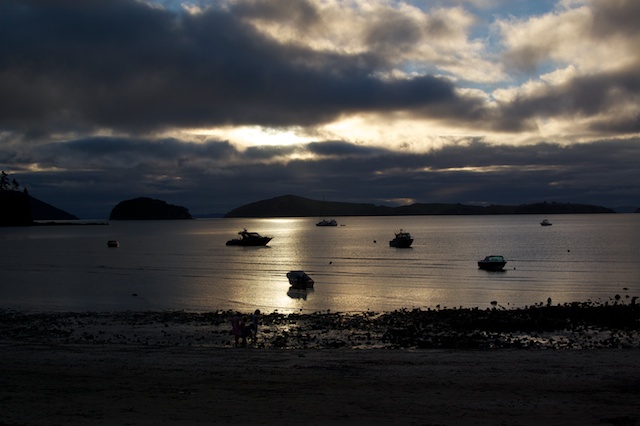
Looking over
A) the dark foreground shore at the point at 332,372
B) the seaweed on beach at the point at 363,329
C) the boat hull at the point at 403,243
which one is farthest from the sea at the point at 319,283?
the boat hull at the point at 403,243

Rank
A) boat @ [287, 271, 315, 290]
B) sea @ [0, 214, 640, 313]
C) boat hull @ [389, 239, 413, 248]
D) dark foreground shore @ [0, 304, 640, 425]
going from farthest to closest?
boat hull @ [389, 239, 413, 248]
boat @ [287, 271, 315, 290]
sea @ [0, 214, 640, 313]
dark foreground shore @ [0, 304, 640, 425]

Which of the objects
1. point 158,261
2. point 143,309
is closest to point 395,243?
point 158,261

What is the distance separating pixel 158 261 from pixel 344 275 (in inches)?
1580

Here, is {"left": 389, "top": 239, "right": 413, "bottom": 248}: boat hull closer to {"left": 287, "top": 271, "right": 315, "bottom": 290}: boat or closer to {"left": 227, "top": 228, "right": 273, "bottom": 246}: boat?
{"left": 227, "top": 228, "right": 273, "bottom": 246}: boat

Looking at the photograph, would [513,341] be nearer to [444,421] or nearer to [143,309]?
[444,421]

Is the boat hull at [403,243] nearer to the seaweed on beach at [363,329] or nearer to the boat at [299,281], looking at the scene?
the boat at [299,281]

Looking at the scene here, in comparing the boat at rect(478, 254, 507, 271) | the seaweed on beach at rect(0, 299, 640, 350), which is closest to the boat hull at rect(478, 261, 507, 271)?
the boat at rect(478, 254, 507, 271)

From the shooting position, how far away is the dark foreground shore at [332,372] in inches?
584

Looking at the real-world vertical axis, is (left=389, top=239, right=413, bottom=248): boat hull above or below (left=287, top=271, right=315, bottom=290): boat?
above

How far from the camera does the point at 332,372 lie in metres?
20.2

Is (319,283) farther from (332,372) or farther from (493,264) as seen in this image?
(332,372)

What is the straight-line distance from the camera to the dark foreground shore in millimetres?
14828

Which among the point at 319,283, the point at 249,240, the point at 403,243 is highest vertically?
the point at 403,243

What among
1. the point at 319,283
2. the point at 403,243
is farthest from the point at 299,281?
the point at 403,243
